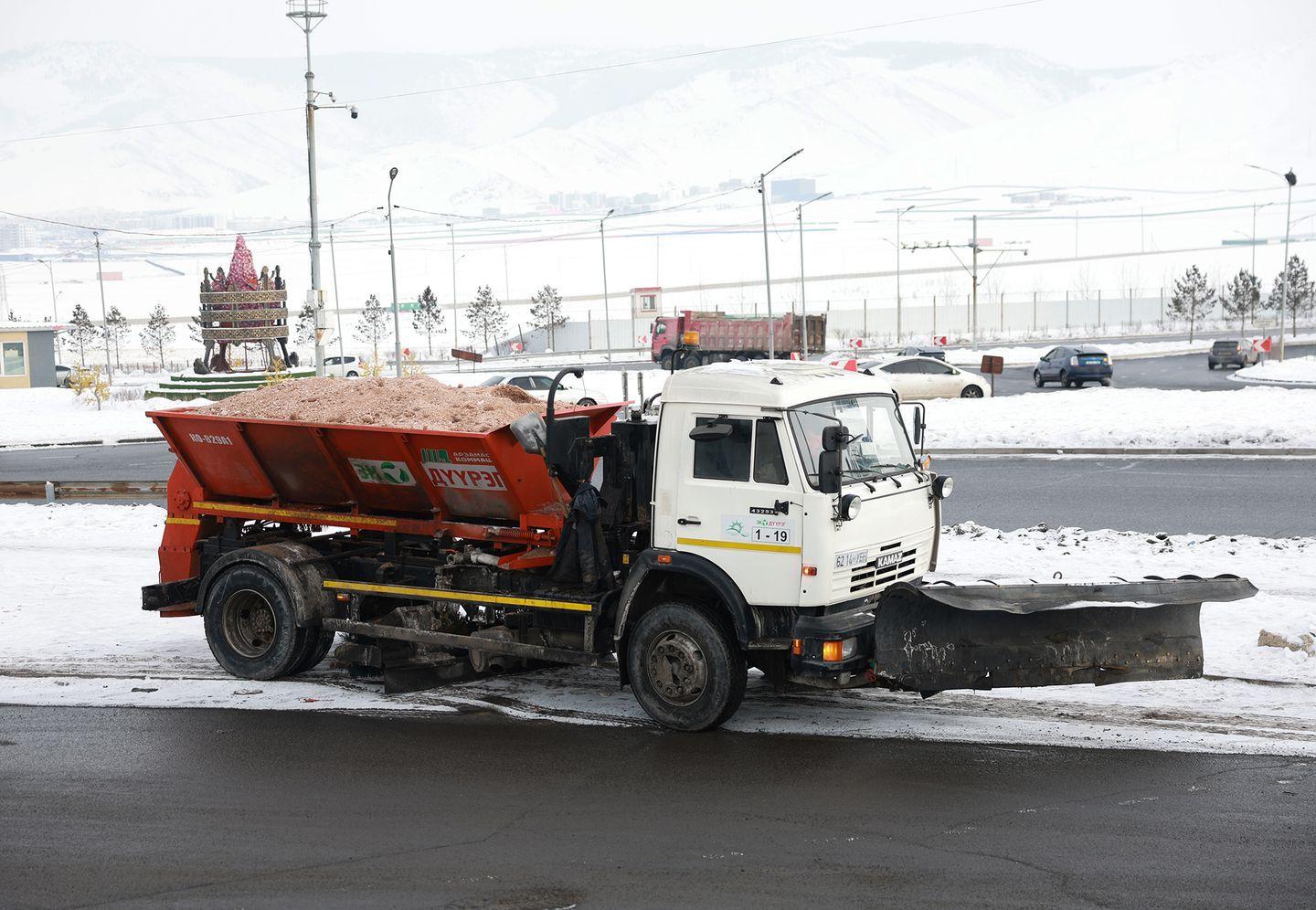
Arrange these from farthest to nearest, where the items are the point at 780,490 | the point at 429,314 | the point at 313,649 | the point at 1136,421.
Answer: the point at 429,314 < the point at 1136,421 < the point at 313,649 < the point at 780,490

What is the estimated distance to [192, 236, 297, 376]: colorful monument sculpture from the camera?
154 feet

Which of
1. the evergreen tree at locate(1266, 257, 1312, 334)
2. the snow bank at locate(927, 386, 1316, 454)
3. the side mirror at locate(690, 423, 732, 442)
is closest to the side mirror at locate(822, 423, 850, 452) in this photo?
the side mirror at locate(690, 423, 732, 442)

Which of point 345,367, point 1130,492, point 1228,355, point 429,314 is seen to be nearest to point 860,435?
point 1130,492

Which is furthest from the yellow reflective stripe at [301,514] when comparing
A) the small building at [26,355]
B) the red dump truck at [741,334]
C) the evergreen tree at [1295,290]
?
the evergreen tree at [1295,290]

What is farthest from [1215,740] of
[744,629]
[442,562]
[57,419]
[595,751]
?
[57,419]

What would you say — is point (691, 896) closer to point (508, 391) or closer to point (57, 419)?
point (508, 391)

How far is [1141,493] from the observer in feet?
69.0

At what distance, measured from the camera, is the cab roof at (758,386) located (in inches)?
367

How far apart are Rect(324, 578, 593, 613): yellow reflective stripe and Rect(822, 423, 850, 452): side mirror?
2403mm

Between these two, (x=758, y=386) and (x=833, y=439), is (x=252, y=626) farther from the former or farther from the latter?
(x=833, y=439)

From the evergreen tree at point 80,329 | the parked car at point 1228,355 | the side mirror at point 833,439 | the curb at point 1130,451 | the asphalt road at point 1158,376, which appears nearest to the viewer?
the side mirror at point 833,439

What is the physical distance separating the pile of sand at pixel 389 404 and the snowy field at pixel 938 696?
91.5 inches

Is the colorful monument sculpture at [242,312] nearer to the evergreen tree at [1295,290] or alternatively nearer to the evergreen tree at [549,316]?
the evergreen tree at [549,316]

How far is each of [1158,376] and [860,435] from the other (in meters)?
45.3
